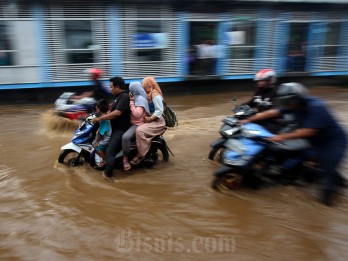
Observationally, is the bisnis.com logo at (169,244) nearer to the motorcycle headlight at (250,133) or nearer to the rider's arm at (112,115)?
the motorcycle headlight at (250,133)

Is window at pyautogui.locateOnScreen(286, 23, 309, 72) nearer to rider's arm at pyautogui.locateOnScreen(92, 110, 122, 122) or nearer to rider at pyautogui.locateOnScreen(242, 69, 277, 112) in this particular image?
rider at pyautogui.locateOnScreen(242, 69, 277, 112)

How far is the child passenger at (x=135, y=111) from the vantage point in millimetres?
4867

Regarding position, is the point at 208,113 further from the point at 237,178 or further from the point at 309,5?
the point at 309,5

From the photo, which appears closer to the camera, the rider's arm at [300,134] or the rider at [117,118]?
the rider's arm at [300,134]

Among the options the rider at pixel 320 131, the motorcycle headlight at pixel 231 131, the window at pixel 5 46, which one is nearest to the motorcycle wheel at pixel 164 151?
the motorcycle headlight at pixel 231 131

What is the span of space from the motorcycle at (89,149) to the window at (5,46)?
6.23 meters

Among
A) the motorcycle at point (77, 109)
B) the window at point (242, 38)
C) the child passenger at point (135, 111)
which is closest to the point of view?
the child passenger at point (135, 111)

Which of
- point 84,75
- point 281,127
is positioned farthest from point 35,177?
point 84,75

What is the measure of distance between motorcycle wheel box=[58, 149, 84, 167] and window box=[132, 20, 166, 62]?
21.6ft

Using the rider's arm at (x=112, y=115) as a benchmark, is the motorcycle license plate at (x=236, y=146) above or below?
below

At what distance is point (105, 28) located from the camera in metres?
11.0

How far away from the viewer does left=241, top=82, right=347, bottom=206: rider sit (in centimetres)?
384

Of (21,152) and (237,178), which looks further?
(21,152)

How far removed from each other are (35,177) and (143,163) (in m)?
1.60
